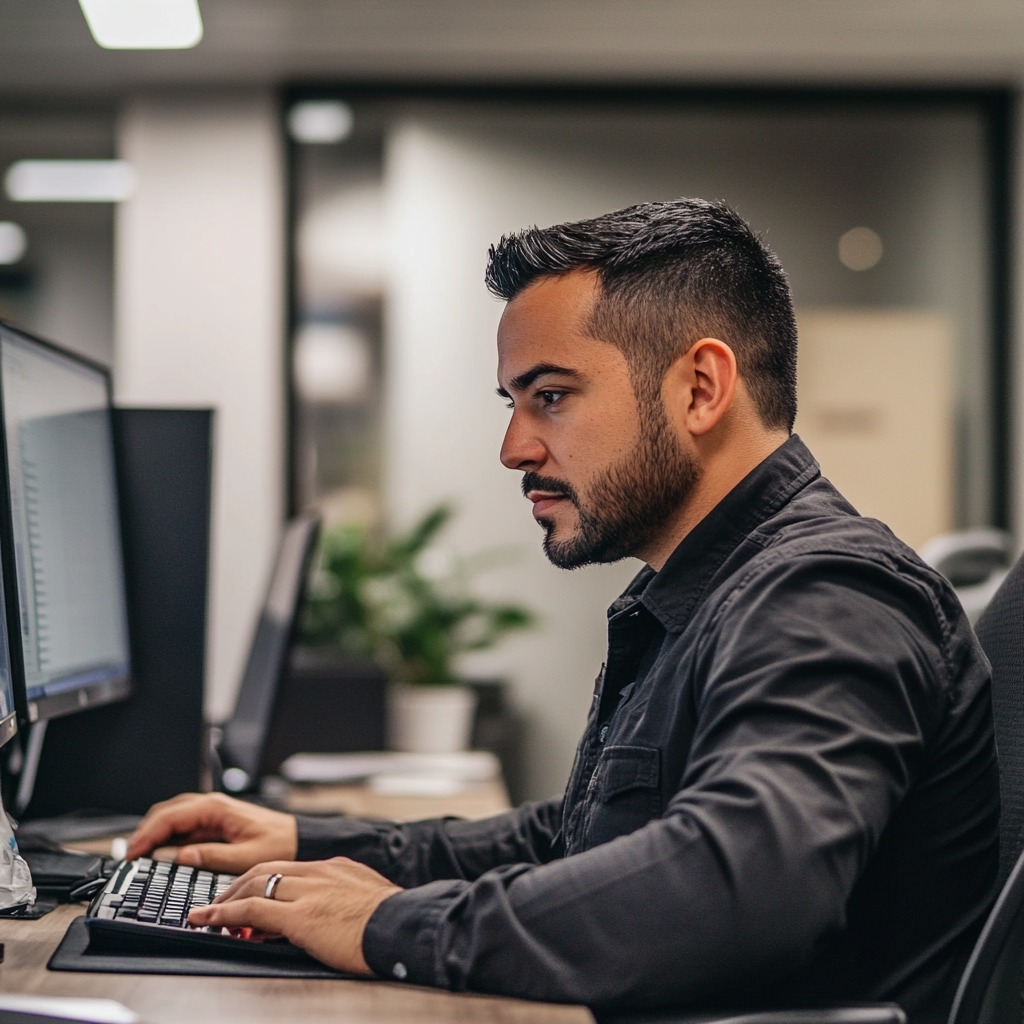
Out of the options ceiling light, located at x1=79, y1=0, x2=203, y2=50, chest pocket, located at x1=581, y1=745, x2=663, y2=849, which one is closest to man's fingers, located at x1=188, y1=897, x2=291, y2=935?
chest pocket, located at x1=581, y1=745, x2=663, y2=849

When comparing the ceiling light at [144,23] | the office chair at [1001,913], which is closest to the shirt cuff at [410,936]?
the office chair at [1001,913]

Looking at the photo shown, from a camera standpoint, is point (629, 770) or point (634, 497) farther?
point (634, 497)

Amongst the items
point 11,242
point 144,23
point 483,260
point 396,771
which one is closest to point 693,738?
point 396,771

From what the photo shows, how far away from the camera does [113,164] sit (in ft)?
13.6

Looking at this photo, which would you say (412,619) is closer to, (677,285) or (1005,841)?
(677,285)

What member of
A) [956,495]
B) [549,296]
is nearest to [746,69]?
[956,495]

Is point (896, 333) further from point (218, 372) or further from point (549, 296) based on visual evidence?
point (549, 296)

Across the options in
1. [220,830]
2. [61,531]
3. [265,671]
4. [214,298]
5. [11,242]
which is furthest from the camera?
[11,242]

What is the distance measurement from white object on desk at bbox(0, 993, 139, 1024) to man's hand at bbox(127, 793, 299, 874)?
48 centimetres

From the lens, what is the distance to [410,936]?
87 centimetres

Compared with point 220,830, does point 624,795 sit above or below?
above

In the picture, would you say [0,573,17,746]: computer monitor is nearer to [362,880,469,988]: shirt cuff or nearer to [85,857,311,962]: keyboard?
[85,857,311,962]: keyboard

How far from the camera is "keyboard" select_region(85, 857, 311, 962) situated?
93 centimetres

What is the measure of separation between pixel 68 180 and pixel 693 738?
4001mm
